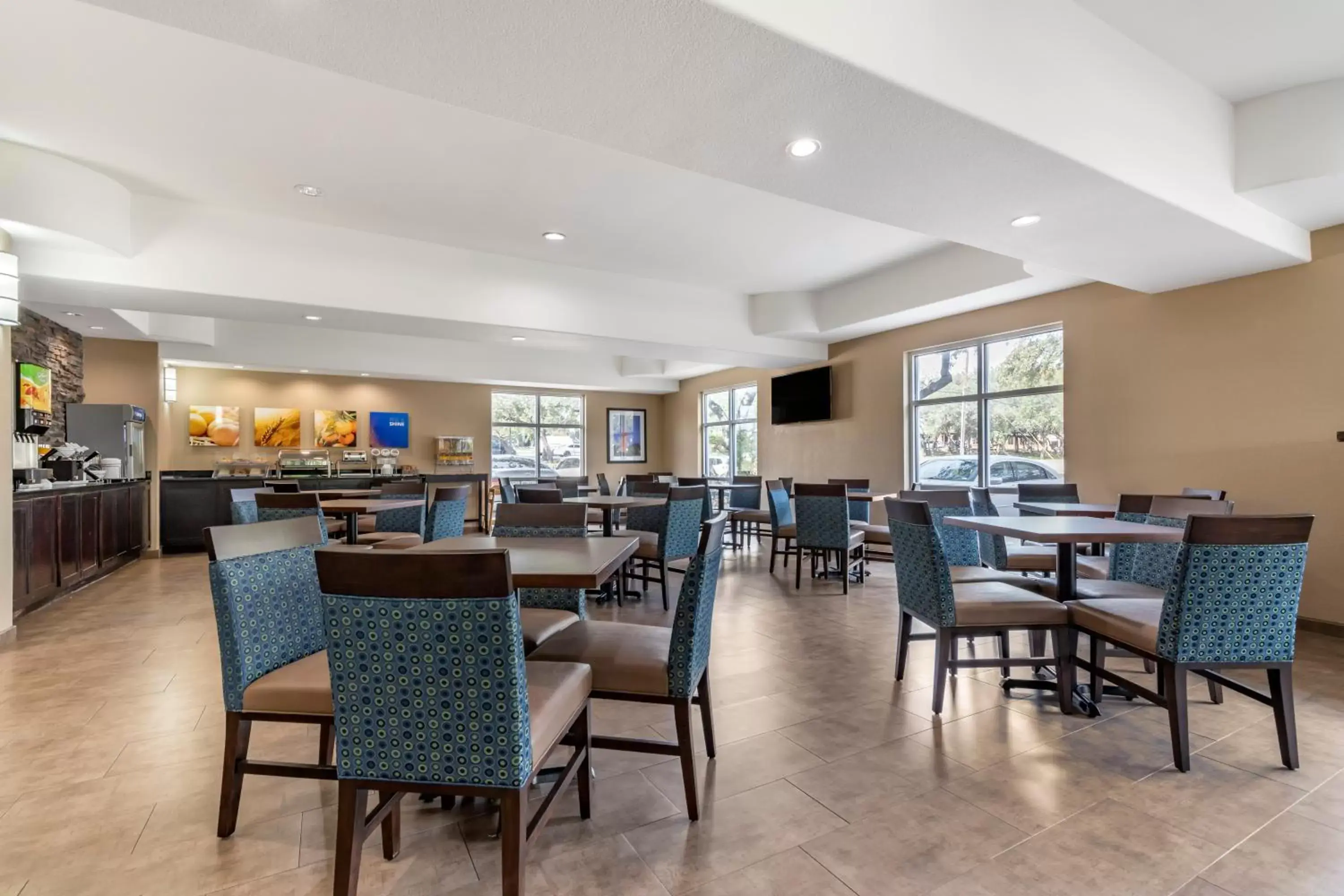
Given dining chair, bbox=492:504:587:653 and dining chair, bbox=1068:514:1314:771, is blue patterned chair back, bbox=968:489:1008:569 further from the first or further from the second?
dining chair, bbox=492:504:587:653

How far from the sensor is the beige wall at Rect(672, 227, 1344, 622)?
423 cm

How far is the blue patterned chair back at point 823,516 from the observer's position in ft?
17.6

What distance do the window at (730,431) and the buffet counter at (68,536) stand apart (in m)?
7.97

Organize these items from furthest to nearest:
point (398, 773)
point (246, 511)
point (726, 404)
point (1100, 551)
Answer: point (726, 404)
point (1100, 551)
point (246, 511)
point (398, 773)

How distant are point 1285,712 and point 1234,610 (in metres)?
0.46

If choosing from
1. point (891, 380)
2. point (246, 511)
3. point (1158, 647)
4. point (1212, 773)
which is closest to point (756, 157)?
point (1158, 647)

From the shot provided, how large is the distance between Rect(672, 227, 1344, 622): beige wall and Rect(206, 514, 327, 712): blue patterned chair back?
5905 millimetres

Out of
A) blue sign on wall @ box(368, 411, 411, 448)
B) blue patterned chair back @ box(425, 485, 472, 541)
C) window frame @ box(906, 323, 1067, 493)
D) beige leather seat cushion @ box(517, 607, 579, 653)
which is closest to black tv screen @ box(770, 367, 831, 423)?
window frame @ box(906, 323, 1067, 493)

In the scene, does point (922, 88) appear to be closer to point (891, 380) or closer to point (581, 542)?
point (581, 542)

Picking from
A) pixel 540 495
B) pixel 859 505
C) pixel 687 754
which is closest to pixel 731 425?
pixel 859 505

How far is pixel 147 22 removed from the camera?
272 cm

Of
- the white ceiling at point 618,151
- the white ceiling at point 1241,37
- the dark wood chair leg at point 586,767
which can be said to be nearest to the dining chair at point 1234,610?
the white ceiling at point 618,151

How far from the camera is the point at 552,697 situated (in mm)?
1600

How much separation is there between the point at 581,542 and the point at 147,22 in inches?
115
